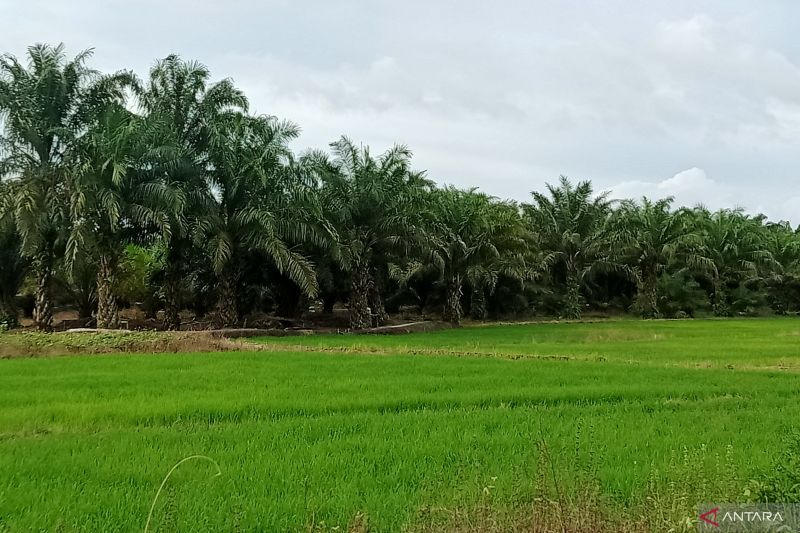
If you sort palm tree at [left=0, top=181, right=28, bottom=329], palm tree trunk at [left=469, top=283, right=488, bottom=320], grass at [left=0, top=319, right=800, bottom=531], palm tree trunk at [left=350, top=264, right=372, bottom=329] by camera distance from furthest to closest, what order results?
palm tree trunk at [left=469, top=283, right=488, bottom=320] → palm tree trunk at [left=350, top=264, right=372, bottom=329] → palm tree at [left=0, top=181, right=28, bottom=329] → grass at [left=0, top=319, right=800, bottom=531]

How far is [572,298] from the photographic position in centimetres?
3947

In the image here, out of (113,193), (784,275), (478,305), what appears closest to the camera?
(113,193)

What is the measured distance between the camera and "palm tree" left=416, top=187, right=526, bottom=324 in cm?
3203

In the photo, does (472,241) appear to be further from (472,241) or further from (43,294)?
(43,294)

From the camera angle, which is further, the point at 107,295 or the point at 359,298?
the point at 359,298

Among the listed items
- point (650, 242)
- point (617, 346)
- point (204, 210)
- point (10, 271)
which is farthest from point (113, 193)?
point (650, 242)

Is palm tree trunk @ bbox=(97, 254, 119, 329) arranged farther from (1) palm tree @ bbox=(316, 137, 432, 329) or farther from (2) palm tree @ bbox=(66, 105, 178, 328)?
(1) palm tree @ bbox=(316, 137, 432, 329)

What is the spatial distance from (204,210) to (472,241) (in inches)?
550

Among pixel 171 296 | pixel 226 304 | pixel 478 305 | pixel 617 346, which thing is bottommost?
pixel 617 346

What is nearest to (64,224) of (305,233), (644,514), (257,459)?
(305,233)

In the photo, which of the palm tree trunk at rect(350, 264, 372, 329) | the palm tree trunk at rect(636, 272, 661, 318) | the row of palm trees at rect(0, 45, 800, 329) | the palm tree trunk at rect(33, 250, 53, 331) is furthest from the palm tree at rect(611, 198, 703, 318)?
the palm tree trunk at rect(33, 250, 53, 331)

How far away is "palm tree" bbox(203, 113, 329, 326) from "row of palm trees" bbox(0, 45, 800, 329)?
59 mm

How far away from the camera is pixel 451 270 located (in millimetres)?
33094

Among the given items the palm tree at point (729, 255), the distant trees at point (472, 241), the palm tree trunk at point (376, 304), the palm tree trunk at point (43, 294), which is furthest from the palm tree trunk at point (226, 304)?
the palm tree at point (729, 255)
